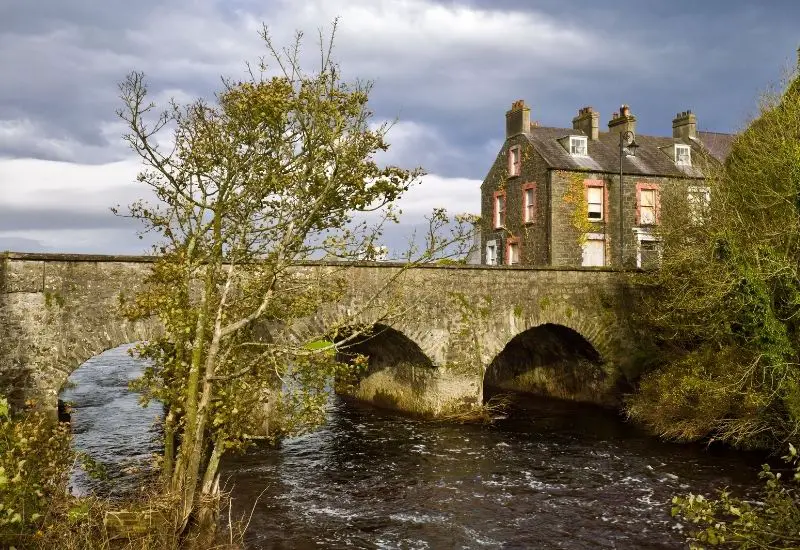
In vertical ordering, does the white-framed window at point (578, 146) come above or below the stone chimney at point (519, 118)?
below

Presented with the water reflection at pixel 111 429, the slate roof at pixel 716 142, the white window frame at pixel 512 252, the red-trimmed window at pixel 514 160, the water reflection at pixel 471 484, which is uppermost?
the slate roof at pixel 716 142

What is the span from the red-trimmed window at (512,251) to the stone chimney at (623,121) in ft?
26.8

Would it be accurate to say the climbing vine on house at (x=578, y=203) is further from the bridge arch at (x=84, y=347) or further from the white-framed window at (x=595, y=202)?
the bridge arch at (x=84, y=347)

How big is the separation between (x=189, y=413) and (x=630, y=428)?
15.8 metres

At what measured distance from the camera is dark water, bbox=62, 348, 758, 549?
12.8m

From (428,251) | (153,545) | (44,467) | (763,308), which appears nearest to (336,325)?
(428,251)

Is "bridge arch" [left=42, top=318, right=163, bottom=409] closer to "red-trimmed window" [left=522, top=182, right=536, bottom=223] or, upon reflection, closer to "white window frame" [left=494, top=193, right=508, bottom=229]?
"red-trimmed window" [left=522, top=182, right=536, bottom=223]

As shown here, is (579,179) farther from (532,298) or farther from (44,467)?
(44,467)

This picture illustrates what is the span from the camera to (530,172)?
34.3 m

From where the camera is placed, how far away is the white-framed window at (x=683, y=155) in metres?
36.3

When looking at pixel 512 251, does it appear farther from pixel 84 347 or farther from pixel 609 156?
pixel 84 347

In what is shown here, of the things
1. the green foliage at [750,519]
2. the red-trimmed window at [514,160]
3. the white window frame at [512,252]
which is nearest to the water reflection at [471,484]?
the green foliage at [750,519]

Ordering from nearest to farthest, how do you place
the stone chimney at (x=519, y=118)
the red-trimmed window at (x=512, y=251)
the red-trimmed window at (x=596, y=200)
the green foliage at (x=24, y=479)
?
the green foliage at (x=24, y=479) < the red-trimmed window at (x=596, y=200) < the stone chimney at (x=519, y=118) < the red-trimmed window at (x=512, y=251)

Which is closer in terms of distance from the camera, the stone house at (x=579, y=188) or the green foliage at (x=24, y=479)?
the green foliage at (x=24, y=479)
